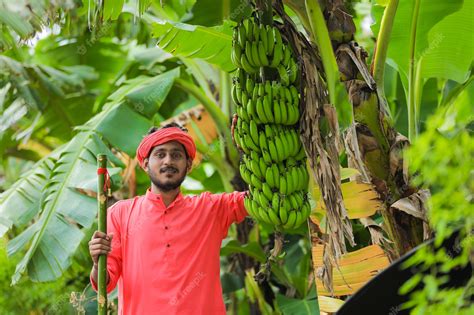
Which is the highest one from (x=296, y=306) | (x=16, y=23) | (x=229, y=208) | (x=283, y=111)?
(x=16, y=23)

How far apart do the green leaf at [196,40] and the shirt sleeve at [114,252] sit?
0.72 m

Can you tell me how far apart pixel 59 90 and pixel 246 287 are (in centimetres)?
171

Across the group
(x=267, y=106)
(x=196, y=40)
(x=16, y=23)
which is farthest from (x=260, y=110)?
(x=16, y=23)

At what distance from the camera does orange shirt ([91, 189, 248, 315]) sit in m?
2.39

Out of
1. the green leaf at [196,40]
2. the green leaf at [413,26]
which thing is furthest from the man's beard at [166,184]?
the green leaf at [413,26]

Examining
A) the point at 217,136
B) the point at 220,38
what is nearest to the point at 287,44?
the point at 220,38

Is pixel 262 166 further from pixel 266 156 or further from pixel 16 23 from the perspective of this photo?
pixel 16 23

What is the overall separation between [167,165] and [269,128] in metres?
0.39

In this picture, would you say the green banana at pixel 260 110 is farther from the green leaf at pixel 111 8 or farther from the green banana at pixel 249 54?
the green leaf at pixel 111 8

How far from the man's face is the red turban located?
0.01 meters

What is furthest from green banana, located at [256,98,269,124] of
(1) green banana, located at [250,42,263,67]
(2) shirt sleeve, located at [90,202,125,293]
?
(2) shirt sleeve, located at [90,202,125,293]

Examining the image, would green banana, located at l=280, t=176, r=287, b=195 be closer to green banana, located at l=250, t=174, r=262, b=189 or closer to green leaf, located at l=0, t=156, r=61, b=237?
green banana, located at l=250, t=174, r=262, b=189

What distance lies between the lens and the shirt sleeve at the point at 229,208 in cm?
254

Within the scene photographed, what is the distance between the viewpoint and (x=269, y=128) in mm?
2314
